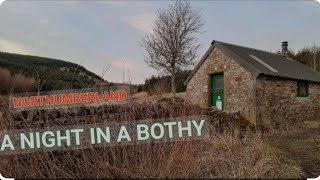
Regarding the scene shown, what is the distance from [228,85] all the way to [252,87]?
1.40 metres

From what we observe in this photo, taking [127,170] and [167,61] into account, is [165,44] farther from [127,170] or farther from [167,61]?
[127,170]

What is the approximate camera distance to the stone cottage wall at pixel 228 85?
14.7 metres

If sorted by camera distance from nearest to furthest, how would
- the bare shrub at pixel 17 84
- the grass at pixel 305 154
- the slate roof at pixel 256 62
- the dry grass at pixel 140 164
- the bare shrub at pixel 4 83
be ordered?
1. the dry grass at pixel 140 164
2. the grass at pixel 305 154
3. the bare shrub at pixel 17 84
4. the bare shrub at pixel 4 83
5. the slate roof at pixel 256 62

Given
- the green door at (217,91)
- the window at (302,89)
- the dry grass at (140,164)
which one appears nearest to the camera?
the dry grass at (140,164)

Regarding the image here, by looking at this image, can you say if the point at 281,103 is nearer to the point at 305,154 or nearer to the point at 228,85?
the point at 228,85

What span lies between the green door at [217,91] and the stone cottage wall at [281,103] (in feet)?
6.94

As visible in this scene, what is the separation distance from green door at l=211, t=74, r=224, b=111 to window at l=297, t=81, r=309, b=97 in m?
4.23

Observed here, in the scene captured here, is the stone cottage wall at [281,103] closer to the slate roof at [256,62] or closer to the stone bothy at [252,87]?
the stone bothy at [252,87]

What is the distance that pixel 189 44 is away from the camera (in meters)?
20.2

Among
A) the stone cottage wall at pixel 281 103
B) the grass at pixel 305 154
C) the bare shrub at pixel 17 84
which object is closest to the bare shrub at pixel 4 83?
the bare shrub at pixel 17 84

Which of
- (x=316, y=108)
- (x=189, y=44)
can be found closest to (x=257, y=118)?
(x=316, y=108)

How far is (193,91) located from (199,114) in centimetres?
1122

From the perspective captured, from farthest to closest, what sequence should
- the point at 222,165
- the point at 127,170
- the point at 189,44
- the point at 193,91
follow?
the point at 189,44, the point at 193,91, the point at 222,165, the point at 127,170

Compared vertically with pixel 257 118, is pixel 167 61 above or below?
above
